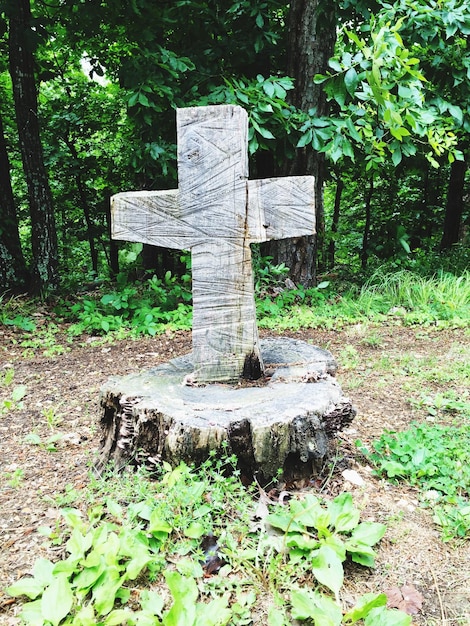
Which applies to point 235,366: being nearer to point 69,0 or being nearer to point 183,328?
point 183,328

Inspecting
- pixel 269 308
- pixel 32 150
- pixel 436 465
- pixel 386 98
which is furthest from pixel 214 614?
pixel 32 150

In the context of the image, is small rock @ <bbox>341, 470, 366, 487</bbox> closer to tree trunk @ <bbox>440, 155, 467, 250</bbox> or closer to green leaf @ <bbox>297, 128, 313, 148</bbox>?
green leaf @ <bbox>297, 128, 313, 148</bbox>

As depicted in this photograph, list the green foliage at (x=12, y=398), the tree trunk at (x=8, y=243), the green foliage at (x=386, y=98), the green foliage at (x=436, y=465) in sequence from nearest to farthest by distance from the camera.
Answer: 1. the green foliage at (x=436, y=465)
2. the green foliage at (x=386, y=98)
3. the green foliage at (x=12, y=398)
4. the tree trunk at (x=8, y=243)

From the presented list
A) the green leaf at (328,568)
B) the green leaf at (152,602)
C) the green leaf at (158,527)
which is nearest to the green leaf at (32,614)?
the green leaf at (152,602)

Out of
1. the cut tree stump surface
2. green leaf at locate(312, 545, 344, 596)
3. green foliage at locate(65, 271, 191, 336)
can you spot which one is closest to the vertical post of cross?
the cut tree stump surface

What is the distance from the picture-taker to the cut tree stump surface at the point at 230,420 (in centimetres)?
202

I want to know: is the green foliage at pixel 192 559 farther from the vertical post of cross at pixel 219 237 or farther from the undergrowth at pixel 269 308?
the undergrowth at pixel 269 308

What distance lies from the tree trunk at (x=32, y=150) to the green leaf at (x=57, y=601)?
4782mm

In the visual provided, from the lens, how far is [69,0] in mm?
5027

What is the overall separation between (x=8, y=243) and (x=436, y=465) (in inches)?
215

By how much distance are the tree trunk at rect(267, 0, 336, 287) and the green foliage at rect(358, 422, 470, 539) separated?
3.58 meters

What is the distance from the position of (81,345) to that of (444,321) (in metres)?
3.61

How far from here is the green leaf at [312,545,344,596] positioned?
5.07 feet

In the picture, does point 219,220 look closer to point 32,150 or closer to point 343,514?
point 343,514
